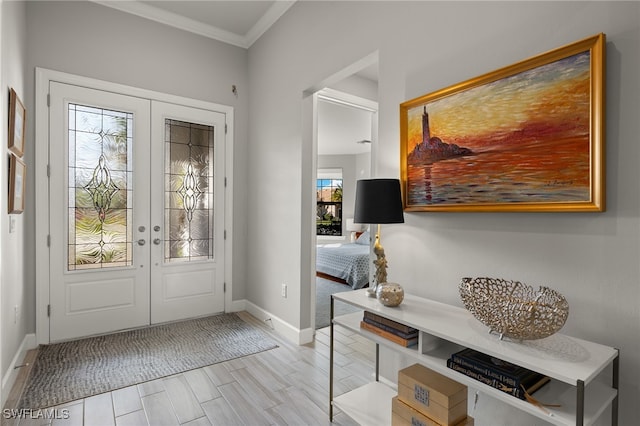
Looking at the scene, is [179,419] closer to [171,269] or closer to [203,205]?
[171,269]

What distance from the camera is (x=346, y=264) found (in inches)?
214

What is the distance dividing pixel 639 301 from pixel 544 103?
32.8 inches

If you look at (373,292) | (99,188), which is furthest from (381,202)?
(99,188)

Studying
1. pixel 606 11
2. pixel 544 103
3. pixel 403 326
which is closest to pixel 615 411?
pixel 403 326

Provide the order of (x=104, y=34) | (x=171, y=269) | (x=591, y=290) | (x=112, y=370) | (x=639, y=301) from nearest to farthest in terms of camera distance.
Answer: (x=639, y=301), (x=591, y=290), (x=112, y=370), (x=104, y=34), (x=171, y=269)

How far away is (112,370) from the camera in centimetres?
249

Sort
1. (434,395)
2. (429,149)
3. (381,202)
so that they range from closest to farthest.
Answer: (434,395) → (381,202) → (429,149)

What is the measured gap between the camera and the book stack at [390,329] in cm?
163

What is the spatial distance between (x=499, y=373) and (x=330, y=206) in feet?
25.9

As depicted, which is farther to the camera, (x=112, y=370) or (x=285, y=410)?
(x=112, y=370)

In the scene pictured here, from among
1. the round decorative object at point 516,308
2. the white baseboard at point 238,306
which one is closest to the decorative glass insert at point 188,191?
the white baseboard at point 238,306

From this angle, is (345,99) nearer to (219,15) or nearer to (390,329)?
(219,15)

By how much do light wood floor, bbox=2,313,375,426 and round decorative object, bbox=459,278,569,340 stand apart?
44.0 inches

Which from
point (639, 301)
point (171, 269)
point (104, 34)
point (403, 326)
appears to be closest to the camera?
point (639, 301)
